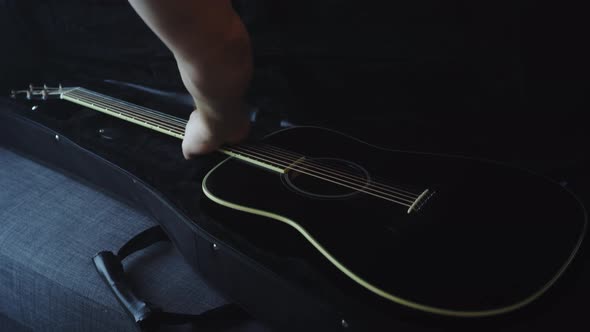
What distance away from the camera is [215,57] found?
1.57 feet

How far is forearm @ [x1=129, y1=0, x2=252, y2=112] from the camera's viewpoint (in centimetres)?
42

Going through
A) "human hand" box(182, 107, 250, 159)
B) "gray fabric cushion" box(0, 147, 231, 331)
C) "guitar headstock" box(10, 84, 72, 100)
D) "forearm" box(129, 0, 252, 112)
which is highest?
"forearm" box(129, 0, 252, 112)

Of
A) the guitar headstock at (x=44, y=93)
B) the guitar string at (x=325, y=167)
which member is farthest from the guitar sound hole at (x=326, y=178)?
the guitar headstock at (x=44, y=93)

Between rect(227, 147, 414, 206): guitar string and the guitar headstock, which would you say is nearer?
rect(227, 147, 414, 206): guitar string

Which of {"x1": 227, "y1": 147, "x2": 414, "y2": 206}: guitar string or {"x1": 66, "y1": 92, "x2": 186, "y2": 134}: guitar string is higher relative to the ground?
{"x1": 66, "y1": 92, "x2": 186, "y2": 134}: guitar string

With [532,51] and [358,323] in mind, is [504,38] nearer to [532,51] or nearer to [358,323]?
[532,51]

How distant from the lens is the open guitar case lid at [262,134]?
49 centimetres

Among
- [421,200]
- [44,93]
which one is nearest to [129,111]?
[44,93]

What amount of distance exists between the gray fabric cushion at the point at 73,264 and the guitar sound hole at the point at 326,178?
0.20m

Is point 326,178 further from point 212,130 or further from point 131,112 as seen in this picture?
point 131,112

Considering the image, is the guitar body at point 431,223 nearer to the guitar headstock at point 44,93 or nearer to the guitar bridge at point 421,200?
the guitar bridge at point 421,200

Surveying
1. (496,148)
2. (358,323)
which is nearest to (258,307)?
(358,323)

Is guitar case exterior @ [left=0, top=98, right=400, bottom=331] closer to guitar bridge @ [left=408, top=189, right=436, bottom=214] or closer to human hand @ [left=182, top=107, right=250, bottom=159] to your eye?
human hand @ [left=182, top=107, right=250, bottom=159]

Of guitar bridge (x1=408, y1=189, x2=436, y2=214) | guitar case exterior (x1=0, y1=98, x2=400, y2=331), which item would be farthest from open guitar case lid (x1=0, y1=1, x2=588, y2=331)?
guitar bridge (x1=408, y1=189, x2=436, y2=214)
